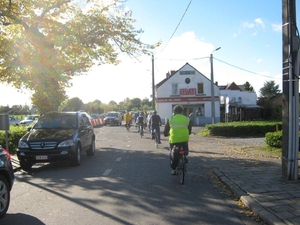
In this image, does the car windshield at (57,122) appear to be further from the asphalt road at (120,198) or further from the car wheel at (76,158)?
the asphalt road at (120,198)

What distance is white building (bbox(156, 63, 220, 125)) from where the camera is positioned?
4562cm

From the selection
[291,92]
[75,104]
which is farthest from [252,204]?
[75,104]

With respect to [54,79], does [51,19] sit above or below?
above

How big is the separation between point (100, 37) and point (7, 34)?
484cm

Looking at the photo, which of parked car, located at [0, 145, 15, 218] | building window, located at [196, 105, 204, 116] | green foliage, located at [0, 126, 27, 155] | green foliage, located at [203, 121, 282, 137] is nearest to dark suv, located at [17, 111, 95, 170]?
green foliage, located at [0, 126, 27, 155]

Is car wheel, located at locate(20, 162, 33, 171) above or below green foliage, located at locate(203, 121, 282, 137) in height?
below

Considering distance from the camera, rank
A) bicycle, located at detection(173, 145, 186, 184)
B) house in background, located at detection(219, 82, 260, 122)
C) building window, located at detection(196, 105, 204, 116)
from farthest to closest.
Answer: building window, located at detection(196, 105, 204, 116) < house in background, located at detection(219, 82, 260, 122) < bicycle, located at detection(173, 145, 186, 184)

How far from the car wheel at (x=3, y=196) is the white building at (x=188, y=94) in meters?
40.1

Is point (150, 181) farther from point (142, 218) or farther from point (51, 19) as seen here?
point (51, 19)

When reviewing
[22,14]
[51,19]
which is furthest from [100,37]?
[22,14]

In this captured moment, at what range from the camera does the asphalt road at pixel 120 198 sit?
501 centimetres

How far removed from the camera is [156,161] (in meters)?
11.0

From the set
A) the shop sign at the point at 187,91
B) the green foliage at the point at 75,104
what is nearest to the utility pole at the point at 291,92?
the shop sign at the point at 187,91

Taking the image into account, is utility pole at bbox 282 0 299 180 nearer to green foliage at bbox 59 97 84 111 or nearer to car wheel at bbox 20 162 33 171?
car wheel at bbox 20 162 33 171
